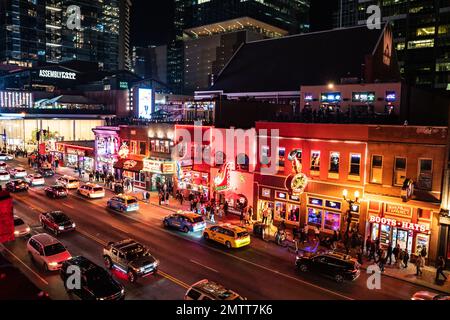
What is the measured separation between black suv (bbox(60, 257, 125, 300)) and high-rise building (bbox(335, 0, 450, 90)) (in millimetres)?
86797

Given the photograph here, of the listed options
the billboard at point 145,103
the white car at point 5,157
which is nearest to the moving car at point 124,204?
the billboard at point 145,103

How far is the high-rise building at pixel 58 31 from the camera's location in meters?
136

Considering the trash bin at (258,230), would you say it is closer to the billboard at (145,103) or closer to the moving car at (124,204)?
the moving car at (124,204)

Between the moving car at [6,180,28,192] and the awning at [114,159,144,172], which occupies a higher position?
the awning at [114,159,144,172]

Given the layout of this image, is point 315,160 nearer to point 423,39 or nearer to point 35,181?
point 35,181

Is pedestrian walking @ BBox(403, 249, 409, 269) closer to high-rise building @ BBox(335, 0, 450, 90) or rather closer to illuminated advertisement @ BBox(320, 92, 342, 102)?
illuminated advertisement @ BBox(320, 92, 342, 102)

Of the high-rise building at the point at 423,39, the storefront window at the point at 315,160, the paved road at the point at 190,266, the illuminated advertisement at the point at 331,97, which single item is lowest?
the paved road at the point at 190,266

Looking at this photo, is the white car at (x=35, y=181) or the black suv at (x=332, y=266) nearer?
the black suv at (x=332, y=266)

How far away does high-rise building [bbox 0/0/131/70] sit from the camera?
13638 cm

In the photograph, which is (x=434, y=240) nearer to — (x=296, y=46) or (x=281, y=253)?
(x=281, y=253)

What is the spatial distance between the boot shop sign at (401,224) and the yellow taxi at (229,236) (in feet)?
30.9

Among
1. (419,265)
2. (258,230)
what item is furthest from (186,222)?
(419,265)

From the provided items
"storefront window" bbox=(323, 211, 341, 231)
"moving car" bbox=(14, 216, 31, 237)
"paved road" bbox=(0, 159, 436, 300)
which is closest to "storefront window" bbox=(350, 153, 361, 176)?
"storefront window" bbox=(323, 211, 341, 231)

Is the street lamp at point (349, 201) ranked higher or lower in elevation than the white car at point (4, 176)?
higher
